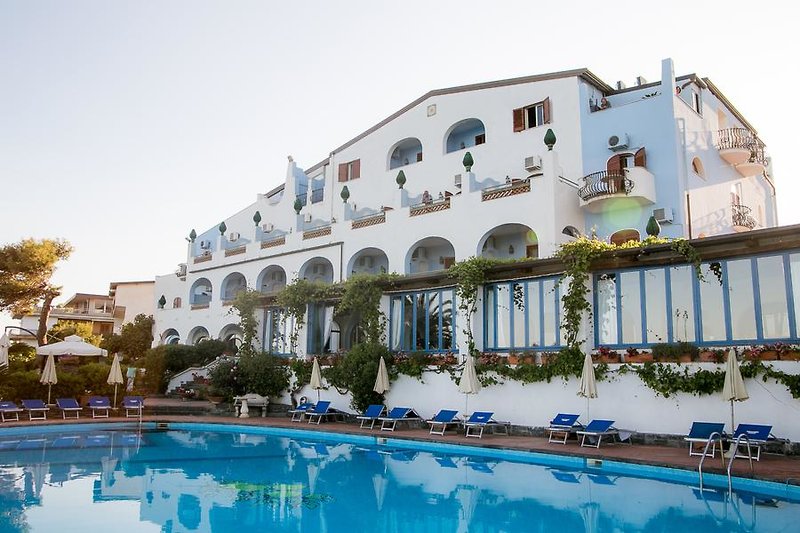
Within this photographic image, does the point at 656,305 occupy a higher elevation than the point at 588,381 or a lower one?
higher

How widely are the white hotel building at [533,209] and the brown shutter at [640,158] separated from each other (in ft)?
0.11

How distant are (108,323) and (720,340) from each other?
2112 inches

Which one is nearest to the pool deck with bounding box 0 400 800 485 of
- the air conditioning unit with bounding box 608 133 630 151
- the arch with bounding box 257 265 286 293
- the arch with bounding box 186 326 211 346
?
the air conditioning unit with bounding box 608 133 630 151

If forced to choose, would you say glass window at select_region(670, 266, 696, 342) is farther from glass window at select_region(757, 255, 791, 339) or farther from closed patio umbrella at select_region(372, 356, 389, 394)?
closed patio umbrella at select_region(372, 356, 389, 394)

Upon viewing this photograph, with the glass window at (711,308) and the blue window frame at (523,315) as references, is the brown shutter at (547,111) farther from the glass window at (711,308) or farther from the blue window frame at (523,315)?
the glass window at (711,308)

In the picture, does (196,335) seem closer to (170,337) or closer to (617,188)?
(170,337)

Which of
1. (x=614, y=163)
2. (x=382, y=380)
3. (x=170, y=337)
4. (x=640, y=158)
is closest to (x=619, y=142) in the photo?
(x=614, y=163)

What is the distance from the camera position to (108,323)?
55625 millimetres

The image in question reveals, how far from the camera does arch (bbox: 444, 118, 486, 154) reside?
24.9 metres

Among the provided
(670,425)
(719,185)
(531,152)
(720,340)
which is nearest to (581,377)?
(670,425)

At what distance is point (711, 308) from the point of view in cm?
1234

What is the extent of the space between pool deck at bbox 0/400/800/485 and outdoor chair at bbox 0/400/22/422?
16.3 inches

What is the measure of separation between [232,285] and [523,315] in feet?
65.0

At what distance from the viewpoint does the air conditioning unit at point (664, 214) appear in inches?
768
